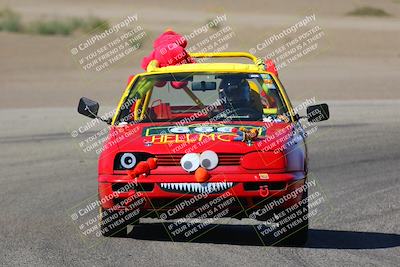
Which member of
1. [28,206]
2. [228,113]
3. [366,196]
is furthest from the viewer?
[366,196]

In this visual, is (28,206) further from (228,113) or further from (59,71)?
(59,71)

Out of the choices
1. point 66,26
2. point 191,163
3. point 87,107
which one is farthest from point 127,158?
point 66,26

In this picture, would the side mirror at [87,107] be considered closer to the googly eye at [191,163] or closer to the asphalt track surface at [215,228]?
the asphalt track surface at [215,228]

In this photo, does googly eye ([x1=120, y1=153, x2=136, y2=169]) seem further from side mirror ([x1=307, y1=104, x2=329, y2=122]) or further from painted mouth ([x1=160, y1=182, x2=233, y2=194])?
side mirror ([x1=307, y1=104, x2=329, y2=122])

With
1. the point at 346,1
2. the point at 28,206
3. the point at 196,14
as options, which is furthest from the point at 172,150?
the point at 346,1

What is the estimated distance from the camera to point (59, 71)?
112 ft

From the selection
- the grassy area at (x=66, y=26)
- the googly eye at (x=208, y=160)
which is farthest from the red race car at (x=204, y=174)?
the grassy area at (x=66, y=26)

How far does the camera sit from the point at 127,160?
8.71 meters

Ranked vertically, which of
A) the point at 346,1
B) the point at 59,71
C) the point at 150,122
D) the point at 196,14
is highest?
the point at 150,122

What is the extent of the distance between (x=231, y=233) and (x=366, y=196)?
3.04m

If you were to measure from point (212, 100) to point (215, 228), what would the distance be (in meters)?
1.28

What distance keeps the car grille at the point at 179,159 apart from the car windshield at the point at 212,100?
1.07 m

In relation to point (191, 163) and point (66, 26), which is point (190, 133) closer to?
point (191, 163)

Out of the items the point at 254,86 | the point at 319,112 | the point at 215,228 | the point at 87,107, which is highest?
the point at 87,107
